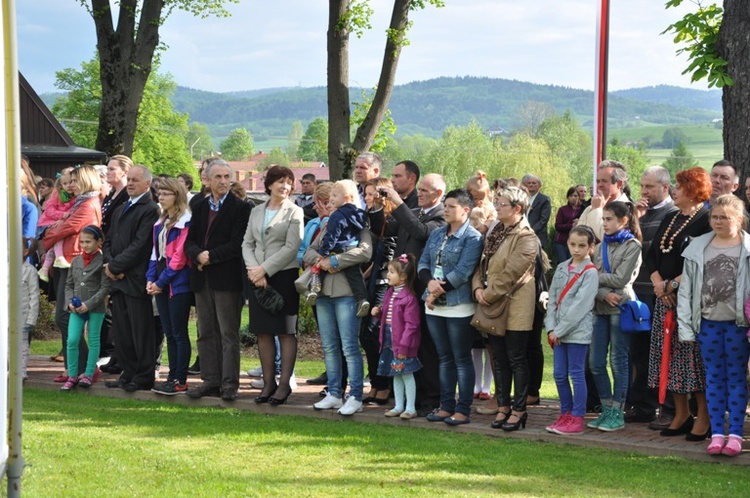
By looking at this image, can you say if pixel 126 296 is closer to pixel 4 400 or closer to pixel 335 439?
pixel 335 439

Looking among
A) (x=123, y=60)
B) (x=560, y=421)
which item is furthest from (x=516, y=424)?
(x=123, y=60)

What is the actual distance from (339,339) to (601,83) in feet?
11.5

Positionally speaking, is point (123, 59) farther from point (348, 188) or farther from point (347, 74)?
point (348, 188)

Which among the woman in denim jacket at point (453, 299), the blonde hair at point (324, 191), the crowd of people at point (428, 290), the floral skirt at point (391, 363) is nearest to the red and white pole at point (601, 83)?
the crowd of people at point (428, 290)

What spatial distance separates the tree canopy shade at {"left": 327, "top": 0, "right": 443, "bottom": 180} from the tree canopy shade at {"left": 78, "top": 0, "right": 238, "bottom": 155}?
4.58m

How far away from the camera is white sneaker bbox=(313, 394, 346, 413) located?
1041 cm

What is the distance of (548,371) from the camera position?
1421 centimetres

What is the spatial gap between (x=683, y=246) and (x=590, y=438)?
1731 mm

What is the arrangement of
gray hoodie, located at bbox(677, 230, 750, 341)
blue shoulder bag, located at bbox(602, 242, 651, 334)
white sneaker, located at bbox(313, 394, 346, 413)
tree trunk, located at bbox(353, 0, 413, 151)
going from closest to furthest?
1. gray hoodie, located at bbox(677, 230, 750, 341)
2. blue shoulder bag, located at bbox(602, 242, 651, 334)
3. white sneaker, located at bbox(313, 394, 346, 413)
4. tree trunk, located at bbox(353, 0, 413, 151)

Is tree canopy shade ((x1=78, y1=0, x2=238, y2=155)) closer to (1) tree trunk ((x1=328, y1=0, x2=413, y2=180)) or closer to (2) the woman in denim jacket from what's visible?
(1) tree trunk ((x1=328, y1=0, x2=413, y2=180))

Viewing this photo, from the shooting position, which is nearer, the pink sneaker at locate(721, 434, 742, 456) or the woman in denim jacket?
the pink sneaker at locate(721, 434, 742, 456)

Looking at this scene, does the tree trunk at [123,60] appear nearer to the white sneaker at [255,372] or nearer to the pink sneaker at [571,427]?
the white sneaker at [255,372]

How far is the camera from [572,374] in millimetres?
9156

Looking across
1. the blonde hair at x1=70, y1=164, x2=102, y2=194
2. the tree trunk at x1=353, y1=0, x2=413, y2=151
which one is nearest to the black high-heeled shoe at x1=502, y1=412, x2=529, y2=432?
the blonde hair at x1=70, y1=164, x2=102, y2=194
